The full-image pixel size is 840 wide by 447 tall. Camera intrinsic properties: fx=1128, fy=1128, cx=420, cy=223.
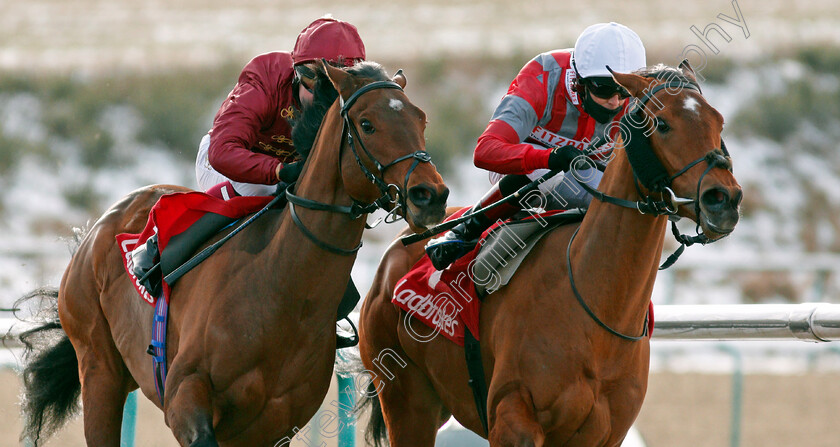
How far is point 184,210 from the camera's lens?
460 centimetres

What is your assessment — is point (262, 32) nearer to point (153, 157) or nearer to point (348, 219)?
point (153, 157)

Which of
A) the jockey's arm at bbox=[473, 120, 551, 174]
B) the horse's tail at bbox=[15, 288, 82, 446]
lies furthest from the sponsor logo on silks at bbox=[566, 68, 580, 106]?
the horse's tail at bbox=[15, 288, 82, 446]

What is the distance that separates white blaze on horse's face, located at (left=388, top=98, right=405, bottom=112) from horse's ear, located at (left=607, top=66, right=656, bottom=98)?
2.47 ft

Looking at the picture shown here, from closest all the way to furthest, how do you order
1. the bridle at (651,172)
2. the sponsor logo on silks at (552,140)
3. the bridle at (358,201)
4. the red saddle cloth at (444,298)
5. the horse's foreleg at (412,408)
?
the bridle at (651,172) < the bridle at (358,201) < the red saddle cloth at (444,298) < the sponsor logo on silks at (552,140) < the horse's foreleg at (412,408)

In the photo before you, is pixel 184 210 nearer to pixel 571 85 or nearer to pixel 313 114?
pixel 313 114

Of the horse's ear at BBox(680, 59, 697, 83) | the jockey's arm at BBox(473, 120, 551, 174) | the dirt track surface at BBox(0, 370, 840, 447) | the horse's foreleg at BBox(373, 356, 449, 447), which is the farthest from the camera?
the dirt track surface at BBox(0, 370, 840, 447)

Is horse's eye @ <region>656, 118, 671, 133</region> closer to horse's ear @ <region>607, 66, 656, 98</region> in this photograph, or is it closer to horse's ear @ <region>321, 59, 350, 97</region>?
horse's ear @ <region>607, 66, 656, 98</region>

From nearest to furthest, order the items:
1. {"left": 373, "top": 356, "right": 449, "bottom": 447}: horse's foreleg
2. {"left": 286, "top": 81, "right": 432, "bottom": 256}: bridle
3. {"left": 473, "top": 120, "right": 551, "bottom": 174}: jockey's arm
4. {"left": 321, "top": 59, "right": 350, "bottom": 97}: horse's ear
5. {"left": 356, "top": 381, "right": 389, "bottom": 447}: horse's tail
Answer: {"left": 286, "top": 81, "right": 432, "bottom": 256}: bridle < {"left": 321, "top": 59, "right": 350, "bottom": 97}: horse's ear < {"left": 473, "top": 120, "right": 551, "bottom": 174}: jockey's arm < {"left": 373, "top": 356, "right": 449, "bottom": 447}: horse's foreleg < {"left": 356, "top": 381, "right": 389, "bottom": 447}: horse's tail

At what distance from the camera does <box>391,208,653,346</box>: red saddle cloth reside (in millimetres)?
4469

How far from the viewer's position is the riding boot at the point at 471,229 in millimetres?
4559

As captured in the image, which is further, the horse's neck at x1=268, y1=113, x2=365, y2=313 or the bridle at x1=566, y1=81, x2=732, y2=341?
the horse's neck at x1=268, y1=113, x2=365, y2=313

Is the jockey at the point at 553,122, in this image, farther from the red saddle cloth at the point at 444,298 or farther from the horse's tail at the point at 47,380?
the horse's tail at the point at 47,380

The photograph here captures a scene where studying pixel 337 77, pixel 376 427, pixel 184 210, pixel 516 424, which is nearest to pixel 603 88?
pixel 337 77

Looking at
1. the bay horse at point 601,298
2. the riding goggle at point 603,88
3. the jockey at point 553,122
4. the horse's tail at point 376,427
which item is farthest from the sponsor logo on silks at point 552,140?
the horse's tail at point 376,427
